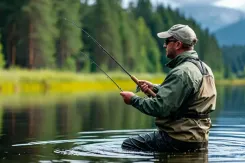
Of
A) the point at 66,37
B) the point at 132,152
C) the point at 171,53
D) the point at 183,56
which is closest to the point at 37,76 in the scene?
the point at 66,37

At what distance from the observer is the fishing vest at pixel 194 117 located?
802 centimetres

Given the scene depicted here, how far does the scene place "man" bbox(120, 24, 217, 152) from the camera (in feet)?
25.7

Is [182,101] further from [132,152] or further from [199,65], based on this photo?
[132,152]

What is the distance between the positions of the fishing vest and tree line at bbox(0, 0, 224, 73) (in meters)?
51.6

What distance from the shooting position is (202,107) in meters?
8.07

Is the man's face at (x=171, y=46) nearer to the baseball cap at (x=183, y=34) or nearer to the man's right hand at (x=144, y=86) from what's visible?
the baseball cap at (x=183, y=34)

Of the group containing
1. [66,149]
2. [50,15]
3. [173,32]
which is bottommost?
[66,149]

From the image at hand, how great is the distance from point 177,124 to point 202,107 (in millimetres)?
386

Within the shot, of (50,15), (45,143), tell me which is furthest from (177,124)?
(50,15)

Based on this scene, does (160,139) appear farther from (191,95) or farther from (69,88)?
(69,88)

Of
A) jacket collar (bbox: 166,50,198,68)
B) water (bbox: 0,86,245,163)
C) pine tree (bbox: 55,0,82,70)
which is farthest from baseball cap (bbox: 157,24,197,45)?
pine tree (bbox: 55,0,82,70)

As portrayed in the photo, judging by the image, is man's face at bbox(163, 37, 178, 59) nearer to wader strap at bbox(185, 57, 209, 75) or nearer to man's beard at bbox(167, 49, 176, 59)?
man's beard at bbox(167, 49, 176, 59)

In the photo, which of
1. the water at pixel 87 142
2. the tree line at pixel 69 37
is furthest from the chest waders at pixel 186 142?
the tree line at pixel 69 37

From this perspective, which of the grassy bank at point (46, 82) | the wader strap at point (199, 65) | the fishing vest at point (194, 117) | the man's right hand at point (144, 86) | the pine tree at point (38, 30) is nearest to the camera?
the fishing vest at point (194, 117)
